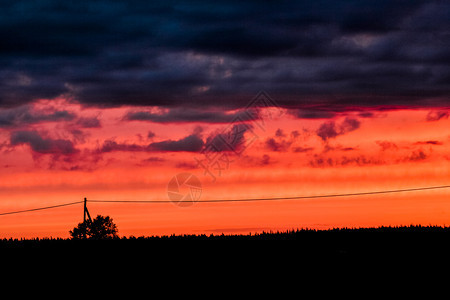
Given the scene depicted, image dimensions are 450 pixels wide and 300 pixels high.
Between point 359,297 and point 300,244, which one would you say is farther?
point 300,244

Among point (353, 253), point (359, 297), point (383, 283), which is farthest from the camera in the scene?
point (353, 253)

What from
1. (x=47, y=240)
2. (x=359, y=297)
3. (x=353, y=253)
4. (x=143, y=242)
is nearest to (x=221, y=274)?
(x=359, y=297)

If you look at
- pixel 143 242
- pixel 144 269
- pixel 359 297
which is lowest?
pixel 359 297

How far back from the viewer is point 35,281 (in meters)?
22.8

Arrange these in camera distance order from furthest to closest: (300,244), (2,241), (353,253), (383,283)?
1. (2,241)
2. (300,244)
3. (353,253)
4. (383,283)

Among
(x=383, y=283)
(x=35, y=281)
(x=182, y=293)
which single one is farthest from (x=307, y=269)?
(x=35, y=281)

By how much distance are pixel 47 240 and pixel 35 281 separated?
44.6 ft

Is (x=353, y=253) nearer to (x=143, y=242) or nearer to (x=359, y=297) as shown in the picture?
(x=359, y=297)

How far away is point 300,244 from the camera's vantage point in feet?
99.1

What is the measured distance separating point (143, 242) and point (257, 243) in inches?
255

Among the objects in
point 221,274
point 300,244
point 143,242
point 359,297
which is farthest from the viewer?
point 143,242

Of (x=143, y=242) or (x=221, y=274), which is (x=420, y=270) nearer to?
(x=221, y=274)

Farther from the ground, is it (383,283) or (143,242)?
(143,242)

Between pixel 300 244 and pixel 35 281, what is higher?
pixel 300 244
